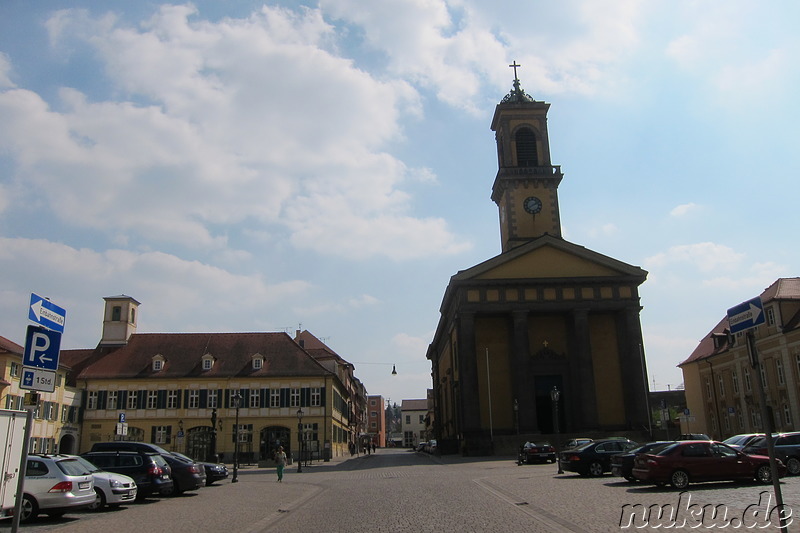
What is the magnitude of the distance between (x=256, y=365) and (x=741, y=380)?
42.3 meters

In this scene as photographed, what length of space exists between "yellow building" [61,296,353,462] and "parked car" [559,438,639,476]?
36.2 m

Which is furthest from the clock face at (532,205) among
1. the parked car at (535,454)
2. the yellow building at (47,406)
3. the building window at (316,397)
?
the yellow building at (47,406)

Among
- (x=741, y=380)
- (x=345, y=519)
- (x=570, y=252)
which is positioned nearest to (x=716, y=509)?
(x=345, y=519)

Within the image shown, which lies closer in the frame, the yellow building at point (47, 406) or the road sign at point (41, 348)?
the road sign at point (41, 348)

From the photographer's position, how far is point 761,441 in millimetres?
24875

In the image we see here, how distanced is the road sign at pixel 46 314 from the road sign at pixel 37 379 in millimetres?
674

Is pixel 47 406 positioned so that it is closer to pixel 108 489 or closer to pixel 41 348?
pixel 108 489

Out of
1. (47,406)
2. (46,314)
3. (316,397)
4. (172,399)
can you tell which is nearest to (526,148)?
(316,397)

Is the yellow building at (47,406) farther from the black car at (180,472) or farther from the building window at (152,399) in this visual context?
the black car at (180,472)

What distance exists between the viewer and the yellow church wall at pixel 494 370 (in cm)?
5374

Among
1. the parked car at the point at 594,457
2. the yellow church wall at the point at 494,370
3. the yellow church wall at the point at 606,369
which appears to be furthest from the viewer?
the yellow church wall at the point at 606,369

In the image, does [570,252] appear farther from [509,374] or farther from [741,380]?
[741,380]

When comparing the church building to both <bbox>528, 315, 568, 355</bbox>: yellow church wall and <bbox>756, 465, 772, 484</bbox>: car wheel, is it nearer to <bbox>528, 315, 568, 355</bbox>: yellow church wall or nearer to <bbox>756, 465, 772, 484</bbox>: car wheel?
<bbox>528, 315, 568, 355</bbox>: yellow church wall

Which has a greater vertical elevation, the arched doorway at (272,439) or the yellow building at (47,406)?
the yellow building at (47,406)
